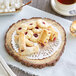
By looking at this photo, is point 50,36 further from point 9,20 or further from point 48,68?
point 9,20

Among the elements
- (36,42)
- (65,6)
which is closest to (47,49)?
(36,42)

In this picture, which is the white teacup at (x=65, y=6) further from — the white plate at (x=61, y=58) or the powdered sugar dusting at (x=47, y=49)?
the powdered sugar dusting at (x=47, y=49)

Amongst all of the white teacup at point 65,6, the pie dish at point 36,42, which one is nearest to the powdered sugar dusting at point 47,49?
the pie dish at point 36,42

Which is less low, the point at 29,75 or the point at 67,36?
the point at 67,36

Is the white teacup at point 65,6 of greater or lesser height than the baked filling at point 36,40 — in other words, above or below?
above

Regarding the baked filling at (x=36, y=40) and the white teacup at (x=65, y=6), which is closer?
the baked filling at (x=36, y=40)

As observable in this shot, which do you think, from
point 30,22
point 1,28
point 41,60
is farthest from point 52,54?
point 1,28

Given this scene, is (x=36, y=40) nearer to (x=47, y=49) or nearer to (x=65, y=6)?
(x=47, y=49)
